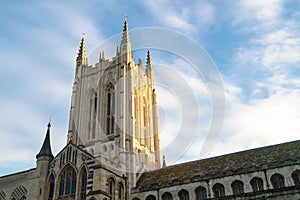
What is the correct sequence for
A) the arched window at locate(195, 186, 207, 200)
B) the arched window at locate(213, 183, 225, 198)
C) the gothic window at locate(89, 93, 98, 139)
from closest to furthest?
1. the arched window at locate(213, 183, 225, 198)
2. the arched window at locate(195, 186, 207, 200)
3. the gothic window at locate(89, 93, 98, 139)

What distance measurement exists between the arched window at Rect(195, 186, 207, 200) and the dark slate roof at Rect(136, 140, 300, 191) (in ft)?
3.64

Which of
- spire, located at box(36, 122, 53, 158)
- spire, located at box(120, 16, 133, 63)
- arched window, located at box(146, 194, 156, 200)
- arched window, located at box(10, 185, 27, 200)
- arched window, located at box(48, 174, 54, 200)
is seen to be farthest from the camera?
spire, located at box(120, 16, 133, 63)

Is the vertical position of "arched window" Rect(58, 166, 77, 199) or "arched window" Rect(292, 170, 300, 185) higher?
"arched window" Rect(58, 166, 77, 199)

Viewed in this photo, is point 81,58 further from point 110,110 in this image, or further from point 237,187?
point 237,187

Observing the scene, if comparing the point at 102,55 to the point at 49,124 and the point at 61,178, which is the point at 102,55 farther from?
the point at 61,178

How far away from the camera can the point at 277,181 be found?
35094 millimetres

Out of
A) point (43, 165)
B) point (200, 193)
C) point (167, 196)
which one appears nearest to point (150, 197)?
point (167, 196)

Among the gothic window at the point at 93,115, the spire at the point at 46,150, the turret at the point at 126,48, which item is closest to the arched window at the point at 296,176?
the spire at the point at 46,150

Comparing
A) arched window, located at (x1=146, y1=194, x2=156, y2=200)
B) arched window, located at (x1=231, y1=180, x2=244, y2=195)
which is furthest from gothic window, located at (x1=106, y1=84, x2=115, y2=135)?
arched window, located at (x1=231, y1=180, x2=244, y2=195)

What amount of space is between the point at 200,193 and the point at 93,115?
25.5 metres

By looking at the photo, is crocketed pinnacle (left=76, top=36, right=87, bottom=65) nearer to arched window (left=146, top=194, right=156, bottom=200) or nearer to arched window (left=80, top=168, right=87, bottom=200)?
arched window (left=80, top=168, right=87, bottom=200)

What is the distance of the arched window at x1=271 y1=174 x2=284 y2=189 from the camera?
34812mm

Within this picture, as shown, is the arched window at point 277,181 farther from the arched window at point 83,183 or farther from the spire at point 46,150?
the spire at point 46,150

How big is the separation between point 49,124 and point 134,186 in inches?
567
